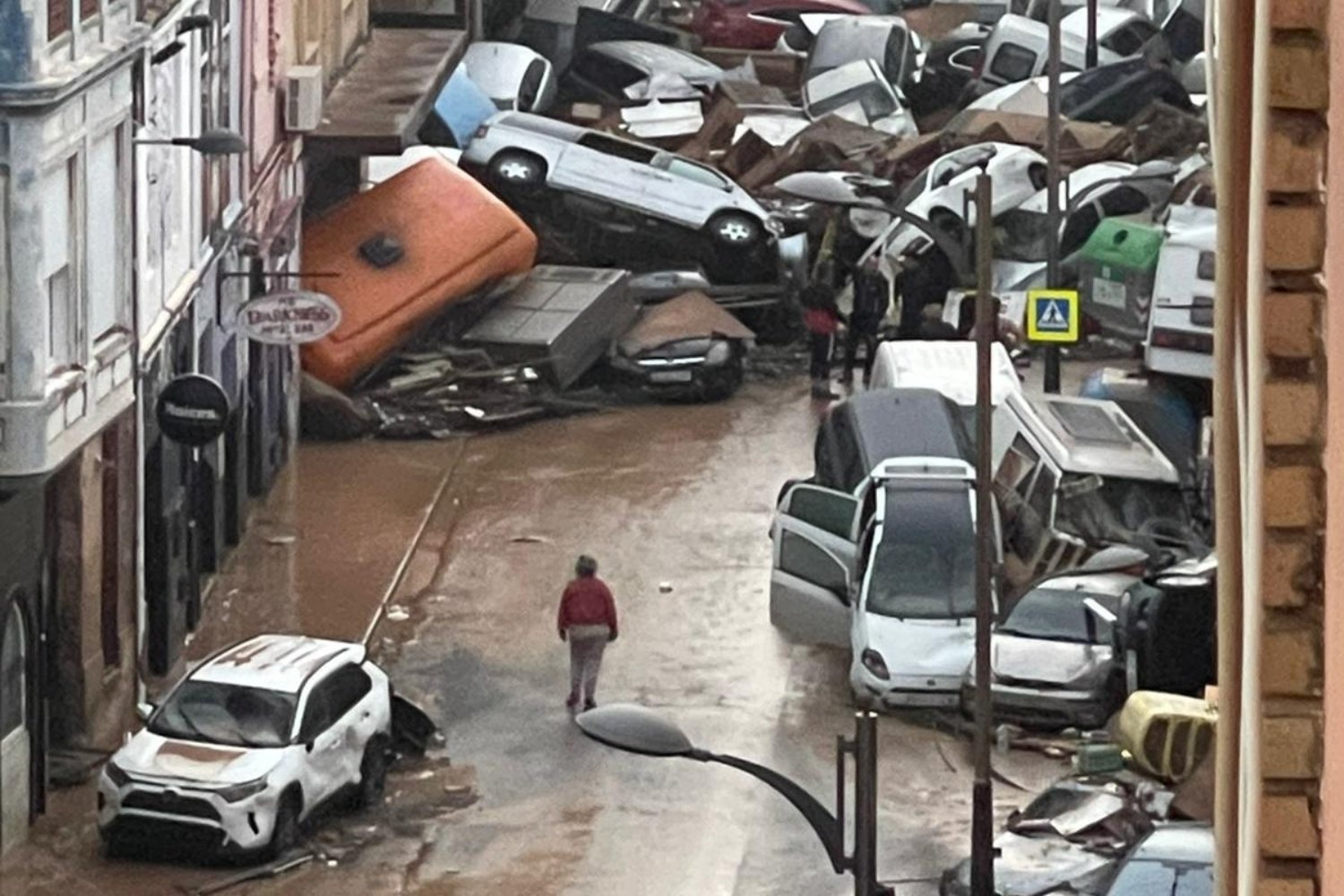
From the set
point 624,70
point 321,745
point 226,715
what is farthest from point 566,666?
point 624,70

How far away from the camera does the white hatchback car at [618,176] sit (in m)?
39.3

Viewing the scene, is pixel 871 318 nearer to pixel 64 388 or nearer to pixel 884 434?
pixel 884 434

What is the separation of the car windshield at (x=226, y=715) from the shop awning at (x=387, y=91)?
550 inches

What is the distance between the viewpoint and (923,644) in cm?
2450

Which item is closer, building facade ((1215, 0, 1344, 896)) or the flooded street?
building facade ((1215, 0, 1344, 896))

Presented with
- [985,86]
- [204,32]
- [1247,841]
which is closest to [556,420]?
[204,32]

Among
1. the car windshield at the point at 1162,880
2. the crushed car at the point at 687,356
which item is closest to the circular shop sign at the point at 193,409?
the car windshield at the point at 1162,880

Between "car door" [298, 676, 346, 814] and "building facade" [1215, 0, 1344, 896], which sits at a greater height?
"building facade" [1215, 0, 1344, 896]

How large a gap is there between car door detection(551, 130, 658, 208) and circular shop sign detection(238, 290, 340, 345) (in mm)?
13341

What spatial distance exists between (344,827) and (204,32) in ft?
30.1

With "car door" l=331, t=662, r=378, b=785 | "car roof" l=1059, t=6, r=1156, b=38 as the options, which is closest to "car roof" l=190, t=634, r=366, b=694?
"car door" l=331, t=662, r=378, b=785

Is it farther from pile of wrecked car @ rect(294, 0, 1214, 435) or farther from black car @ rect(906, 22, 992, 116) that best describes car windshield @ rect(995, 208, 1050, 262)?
black car @ rect(906, 22, 992, 116)

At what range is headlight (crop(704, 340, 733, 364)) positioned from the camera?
36031mm

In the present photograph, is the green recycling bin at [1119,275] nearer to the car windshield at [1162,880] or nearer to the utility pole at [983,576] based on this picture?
the utility pole at [983,576]
